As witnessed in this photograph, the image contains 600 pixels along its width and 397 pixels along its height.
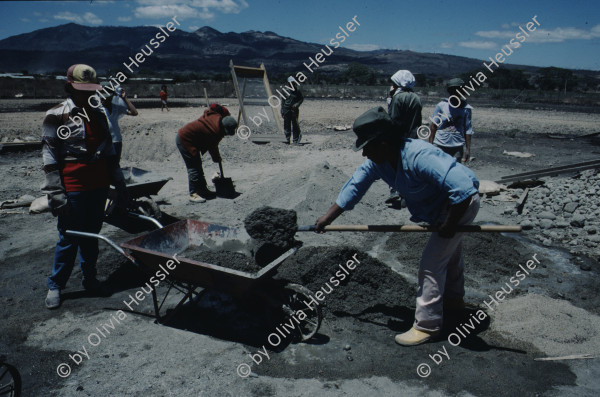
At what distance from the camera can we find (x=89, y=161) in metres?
3.66

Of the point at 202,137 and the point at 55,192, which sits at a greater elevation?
the point at 202,137

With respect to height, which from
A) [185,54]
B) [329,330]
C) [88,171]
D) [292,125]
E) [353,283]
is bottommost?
[329,330]

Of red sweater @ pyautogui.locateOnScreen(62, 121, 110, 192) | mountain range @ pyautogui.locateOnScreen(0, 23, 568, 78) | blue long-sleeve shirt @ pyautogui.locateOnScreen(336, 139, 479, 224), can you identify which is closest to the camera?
blue long-sleeve shirt @ pyautogui.locateOnScreen(336, 139, 479, 224)

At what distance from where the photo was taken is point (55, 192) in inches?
136

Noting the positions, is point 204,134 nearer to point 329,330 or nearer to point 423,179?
point 329,330

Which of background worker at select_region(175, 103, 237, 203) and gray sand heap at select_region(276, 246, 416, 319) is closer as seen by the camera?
gray sand heap at select_region(276, 246, 416, 319)

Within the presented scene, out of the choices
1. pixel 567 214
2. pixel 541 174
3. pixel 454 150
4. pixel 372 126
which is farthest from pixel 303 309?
pixel 541 174

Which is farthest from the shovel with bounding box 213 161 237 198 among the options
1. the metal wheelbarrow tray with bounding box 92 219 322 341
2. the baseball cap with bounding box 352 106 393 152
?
the baseball cap with bounding box 352 106 393 152

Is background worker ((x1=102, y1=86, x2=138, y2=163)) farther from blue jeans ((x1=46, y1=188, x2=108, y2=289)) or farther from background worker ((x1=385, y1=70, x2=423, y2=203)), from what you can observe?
background worker ((x1=385, y1=70, x2=423, y2=203))

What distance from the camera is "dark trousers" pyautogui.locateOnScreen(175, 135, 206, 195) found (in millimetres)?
6777

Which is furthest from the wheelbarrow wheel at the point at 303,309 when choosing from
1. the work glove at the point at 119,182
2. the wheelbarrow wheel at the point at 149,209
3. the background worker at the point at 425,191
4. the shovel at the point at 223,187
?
the shovel at the point at 223,187

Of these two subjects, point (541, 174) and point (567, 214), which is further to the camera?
point (541, 174)

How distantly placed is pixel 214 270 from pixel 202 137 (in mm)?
4068

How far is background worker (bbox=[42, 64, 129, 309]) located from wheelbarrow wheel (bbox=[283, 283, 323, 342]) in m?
2.03
